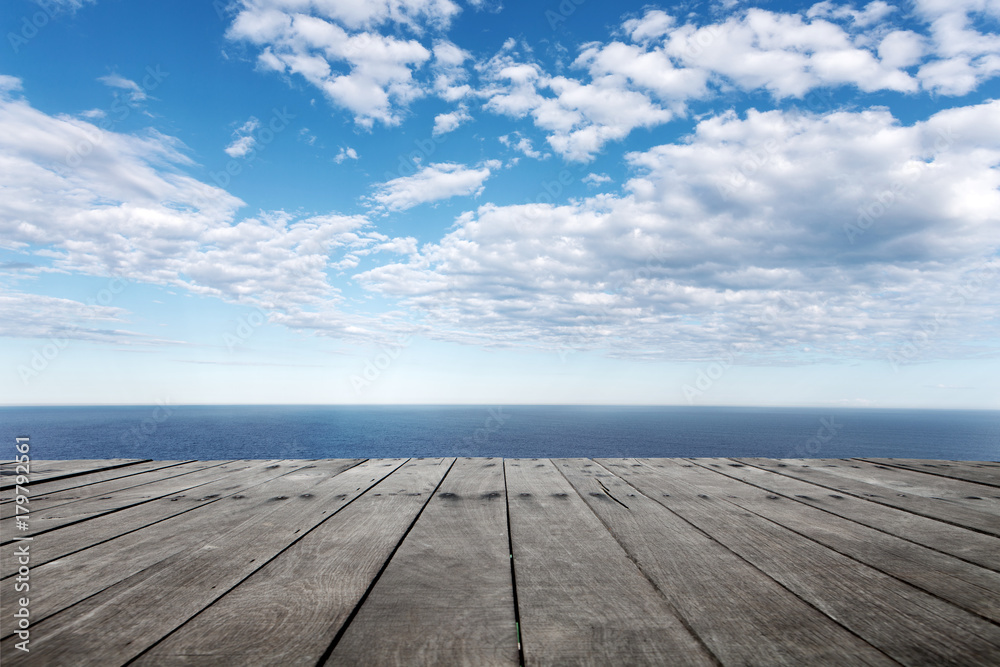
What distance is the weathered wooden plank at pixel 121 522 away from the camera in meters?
1.97

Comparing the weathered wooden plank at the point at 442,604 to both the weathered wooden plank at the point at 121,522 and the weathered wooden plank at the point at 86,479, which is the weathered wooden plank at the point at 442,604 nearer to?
the weathered wooden plank at the point at 121,522

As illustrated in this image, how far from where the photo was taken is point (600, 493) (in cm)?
309

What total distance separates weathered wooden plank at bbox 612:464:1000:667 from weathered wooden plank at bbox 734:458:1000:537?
108 cm

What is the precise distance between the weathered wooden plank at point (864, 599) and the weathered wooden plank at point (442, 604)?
1017mm

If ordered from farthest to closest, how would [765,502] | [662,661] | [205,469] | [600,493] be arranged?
1. [205,469]
2. [600,493]
3. [765,502]
4. [662,661]

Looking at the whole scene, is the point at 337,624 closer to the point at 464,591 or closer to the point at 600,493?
the point at 464,591

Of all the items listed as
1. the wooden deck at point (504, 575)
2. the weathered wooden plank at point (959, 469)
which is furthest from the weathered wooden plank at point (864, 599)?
the weathered wooden plank at point (959, 469)

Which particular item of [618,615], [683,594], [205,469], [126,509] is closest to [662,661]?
[618,615]

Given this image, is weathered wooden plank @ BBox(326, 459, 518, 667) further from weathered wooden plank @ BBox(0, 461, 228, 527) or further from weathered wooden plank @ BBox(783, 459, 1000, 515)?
weathered wooden plank @ BBox(783, 459, 1000, 515)

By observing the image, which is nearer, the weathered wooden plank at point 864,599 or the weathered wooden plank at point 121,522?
the weathered wooden plank at point 864,599

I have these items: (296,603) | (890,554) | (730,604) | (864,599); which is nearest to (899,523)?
(890,554)

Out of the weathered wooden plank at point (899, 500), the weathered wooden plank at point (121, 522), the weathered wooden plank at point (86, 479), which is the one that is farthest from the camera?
the weathered wooden plank at point (86, 479)

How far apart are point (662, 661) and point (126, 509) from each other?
3040 mm

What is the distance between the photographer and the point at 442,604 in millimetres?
1473
